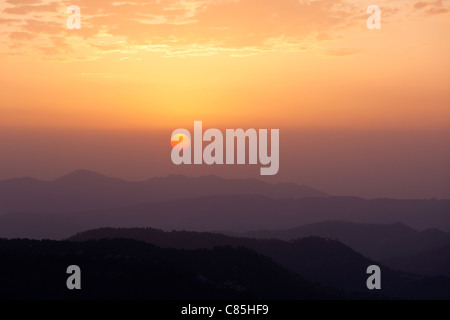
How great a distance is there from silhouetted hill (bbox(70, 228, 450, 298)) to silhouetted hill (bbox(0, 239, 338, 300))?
3578 cm

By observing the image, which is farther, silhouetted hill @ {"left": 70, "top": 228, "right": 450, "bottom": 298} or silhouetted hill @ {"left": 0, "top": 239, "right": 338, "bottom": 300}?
silhouetted hill @ {"left": 70, "top": 228, "right": 450, "bottom": 298}

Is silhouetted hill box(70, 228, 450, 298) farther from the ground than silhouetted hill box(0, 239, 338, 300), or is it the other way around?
silhouetted hill box(70, 228, 450, 298)

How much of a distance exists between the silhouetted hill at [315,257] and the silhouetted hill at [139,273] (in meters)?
35.8

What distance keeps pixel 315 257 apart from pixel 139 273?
7255cm

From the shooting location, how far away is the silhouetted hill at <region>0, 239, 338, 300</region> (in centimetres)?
7256

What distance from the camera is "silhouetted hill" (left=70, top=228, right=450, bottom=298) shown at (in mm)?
129250

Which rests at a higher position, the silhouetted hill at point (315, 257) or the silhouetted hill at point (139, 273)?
the silhouetted hill at point (315, 257)

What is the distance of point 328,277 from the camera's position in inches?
5374

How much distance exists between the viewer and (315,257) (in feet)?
467

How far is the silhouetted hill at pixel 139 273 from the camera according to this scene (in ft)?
238

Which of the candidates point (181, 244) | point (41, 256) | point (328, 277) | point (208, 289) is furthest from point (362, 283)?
point (41, 256)

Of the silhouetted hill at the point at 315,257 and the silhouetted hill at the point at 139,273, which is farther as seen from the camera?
the silhouetted hill at the point at 315,257

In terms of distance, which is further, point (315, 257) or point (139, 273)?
point (315, 257)
